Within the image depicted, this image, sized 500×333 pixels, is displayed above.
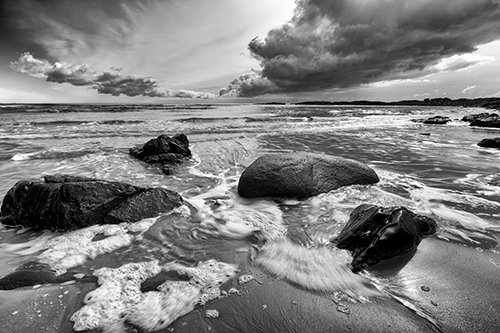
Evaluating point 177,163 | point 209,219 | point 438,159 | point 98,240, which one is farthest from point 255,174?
point 438,159

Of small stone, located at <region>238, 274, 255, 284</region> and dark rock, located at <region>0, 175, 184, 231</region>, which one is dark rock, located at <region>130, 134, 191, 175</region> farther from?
small stone, located at <region>238, 274, 255, 284</region>

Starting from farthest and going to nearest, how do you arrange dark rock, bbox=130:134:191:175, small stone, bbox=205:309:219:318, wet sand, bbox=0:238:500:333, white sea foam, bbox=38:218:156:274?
dark rock, bbox=130:134:191:175
white sea foam, bbox=38:218:156:274
small stone, bbox=205:309:219:318
wet sand, bbox=0:238:500:333

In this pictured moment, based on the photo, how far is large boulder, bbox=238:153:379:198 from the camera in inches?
177

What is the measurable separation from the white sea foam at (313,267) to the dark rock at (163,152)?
454cm

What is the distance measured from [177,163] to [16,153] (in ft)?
18.8

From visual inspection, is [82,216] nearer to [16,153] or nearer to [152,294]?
[152,294]

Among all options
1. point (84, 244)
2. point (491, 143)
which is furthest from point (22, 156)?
point (491, 143)

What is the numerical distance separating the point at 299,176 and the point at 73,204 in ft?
12.0

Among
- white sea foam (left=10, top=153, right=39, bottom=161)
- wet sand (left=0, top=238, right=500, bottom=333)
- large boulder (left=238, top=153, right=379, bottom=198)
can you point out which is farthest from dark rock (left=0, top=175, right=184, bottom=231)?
white sea foam (left=10, top=153, right=39, bottom=161)

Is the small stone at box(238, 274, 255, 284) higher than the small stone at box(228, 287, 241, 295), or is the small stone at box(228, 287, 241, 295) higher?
the small stone at box(228, 287, 241, 295)

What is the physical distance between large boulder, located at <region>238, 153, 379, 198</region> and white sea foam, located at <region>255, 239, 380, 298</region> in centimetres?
151

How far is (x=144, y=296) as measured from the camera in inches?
88.5

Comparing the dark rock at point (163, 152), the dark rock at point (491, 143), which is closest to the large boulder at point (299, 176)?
the dark rock at point (163, 152)

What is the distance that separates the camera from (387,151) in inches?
338
